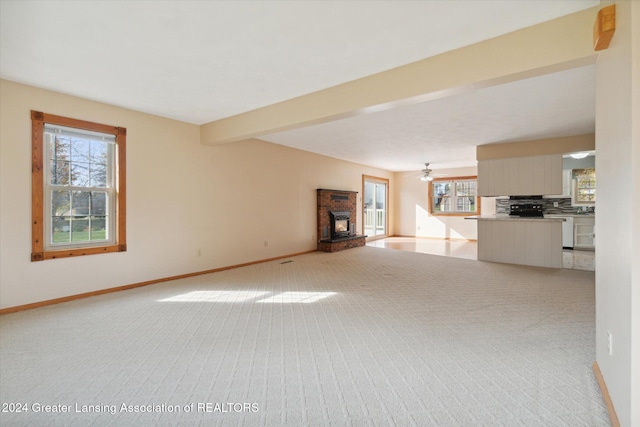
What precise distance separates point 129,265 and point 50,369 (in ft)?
7.96

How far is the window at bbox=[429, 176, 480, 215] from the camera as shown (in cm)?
1025

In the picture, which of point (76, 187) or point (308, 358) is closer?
point (308, 358)

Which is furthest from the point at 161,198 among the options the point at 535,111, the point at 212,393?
the point at 535,111

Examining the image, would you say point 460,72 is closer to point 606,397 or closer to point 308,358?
point 606,397

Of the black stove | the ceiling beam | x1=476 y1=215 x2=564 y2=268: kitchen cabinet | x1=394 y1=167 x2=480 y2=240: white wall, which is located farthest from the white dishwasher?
the ceiling beam

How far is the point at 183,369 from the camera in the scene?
2.24 m

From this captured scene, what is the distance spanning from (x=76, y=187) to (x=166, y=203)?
1150 mm

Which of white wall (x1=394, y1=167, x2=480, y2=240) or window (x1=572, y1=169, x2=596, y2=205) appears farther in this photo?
white wall (x1=394, y1=167, x2=480, y2=240)

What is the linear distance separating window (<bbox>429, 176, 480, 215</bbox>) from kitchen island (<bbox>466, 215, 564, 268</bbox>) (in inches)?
150

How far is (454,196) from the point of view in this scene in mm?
10594

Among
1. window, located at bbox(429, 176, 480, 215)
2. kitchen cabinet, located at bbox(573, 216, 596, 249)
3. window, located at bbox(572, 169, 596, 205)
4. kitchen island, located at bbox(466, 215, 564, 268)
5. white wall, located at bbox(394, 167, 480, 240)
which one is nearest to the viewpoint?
kitchen island, located at bbox(466, 215, 564, 268)

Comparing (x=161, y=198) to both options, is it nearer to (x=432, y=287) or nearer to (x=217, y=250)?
(x=217, y=250)

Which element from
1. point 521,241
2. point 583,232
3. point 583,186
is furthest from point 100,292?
point 583,186

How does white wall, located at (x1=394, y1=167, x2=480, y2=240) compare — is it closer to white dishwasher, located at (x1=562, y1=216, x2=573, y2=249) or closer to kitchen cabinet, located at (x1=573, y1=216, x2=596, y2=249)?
white dishwasher, located at (x1=562, y1=216, x2=573, y2=249)
